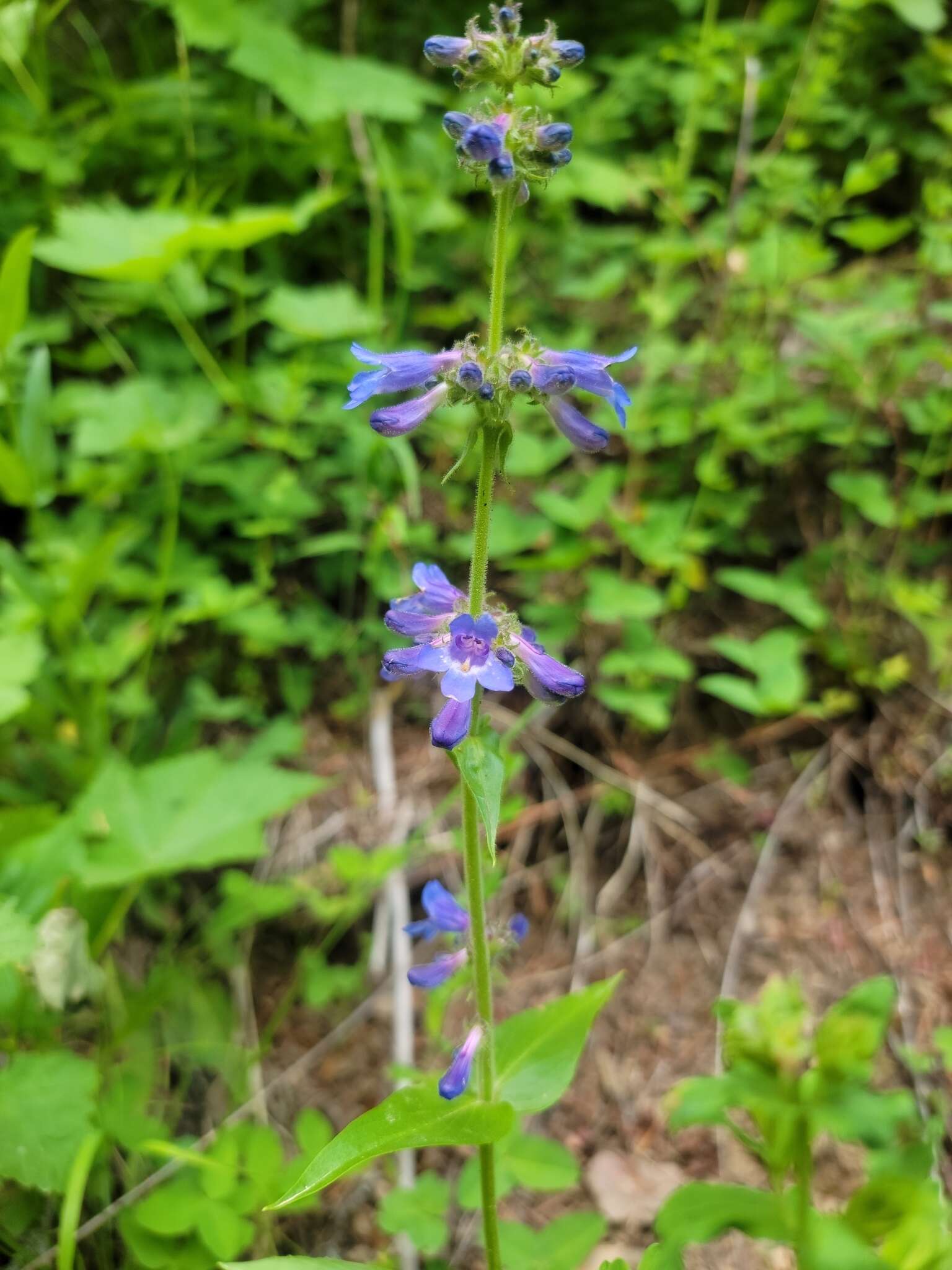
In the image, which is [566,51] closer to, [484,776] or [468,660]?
[468,660]

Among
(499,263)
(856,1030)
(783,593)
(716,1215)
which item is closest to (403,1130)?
(716,1215)

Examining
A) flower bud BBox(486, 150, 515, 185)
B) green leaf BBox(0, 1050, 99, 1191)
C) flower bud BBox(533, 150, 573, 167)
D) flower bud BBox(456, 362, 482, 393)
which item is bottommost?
green leaf BBox(0, 1050, 99, 1191)

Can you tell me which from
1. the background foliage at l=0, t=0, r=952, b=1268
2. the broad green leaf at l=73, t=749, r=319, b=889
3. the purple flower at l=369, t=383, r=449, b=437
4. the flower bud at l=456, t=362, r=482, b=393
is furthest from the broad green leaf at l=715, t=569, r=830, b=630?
the flower bud at l=456, t=362, r=482, b=393

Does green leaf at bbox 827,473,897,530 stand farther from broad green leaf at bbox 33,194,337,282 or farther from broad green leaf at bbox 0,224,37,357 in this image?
broad green leaf at bbox 0,224,37,357

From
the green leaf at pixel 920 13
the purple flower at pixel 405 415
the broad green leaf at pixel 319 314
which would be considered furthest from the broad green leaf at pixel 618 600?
the green leaf at pixel 920 13

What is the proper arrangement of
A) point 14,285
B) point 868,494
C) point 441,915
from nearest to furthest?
point 441,915
point 14,285
point 868,494

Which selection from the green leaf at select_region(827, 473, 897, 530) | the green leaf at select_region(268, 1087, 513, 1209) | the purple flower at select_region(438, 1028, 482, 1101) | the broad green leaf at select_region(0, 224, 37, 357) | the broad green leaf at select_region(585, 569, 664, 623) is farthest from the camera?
the green leaf at select_region(827, 473, 897, 530)

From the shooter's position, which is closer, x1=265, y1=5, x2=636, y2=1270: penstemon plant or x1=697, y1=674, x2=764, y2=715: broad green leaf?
x1=265, y1=5, x2=636, y2=1270: penstemon plant
